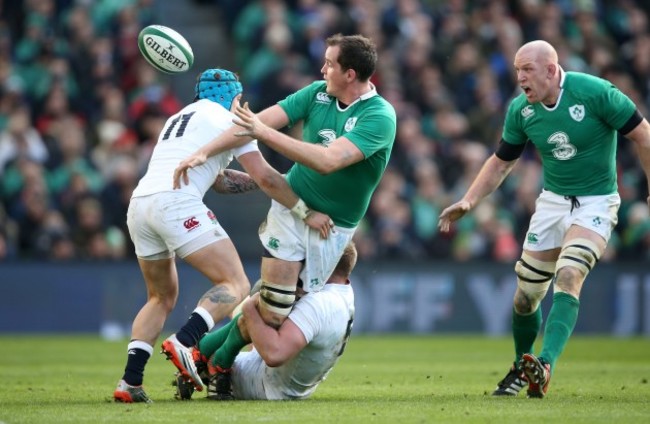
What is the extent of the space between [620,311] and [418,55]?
538cm

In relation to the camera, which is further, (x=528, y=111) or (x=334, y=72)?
(x=528, y=111)

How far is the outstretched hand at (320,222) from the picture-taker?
9766mm

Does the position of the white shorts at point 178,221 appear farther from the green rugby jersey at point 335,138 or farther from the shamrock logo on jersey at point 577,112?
the shamrock logo on jersey at point 577,112

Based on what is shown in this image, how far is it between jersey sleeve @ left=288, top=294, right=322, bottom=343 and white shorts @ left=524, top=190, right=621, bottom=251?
204cm

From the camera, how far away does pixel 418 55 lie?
21.4 metres

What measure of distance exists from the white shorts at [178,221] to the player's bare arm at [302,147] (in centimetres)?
74

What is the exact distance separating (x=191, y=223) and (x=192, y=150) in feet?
1.86

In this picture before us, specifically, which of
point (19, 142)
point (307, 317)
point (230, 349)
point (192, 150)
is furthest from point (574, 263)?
point (19, 142)

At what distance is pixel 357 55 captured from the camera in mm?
9812

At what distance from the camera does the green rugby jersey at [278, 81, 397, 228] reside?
9812mm

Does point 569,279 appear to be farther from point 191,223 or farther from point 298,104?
point 191,223

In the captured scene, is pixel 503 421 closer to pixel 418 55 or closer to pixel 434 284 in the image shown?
pixel 434 284

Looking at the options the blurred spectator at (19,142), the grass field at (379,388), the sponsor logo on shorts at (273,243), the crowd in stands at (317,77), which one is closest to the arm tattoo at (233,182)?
the sponsor logo on shorts at (273,243)

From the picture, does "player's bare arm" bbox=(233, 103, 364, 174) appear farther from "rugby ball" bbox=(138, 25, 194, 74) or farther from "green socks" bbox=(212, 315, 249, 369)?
"green socks" bbox=(212, 315, 249, 369)
